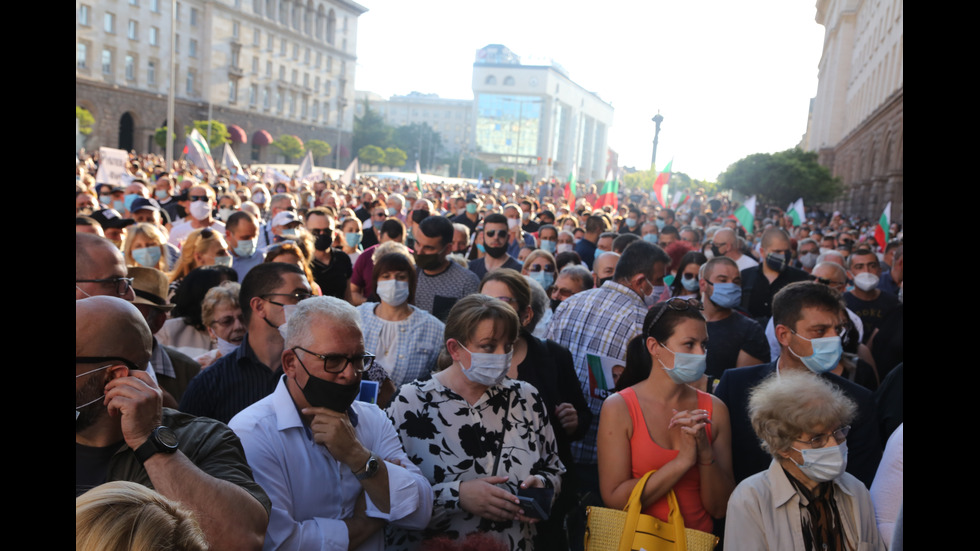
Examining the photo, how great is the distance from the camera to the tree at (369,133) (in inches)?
3967

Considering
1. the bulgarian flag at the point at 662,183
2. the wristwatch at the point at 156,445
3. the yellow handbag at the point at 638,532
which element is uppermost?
the bulgarian flag at the point at 662,183

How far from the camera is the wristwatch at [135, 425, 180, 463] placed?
2.15 m

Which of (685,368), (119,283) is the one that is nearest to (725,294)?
(685,368)

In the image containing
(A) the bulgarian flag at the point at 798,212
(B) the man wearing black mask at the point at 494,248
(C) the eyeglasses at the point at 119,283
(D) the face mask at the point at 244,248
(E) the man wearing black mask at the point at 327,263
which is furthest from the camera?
(A) the bulgarian flag at the point at 798,212

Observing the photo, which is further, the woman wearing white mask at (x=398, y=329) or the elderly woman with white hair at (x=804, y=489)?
the woman wearing white mask at (x=398, y=329)

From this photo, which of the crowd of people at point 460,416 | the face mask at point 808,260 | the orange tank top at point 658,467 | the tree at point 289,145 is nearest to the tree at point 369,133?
the tree at point 289,145

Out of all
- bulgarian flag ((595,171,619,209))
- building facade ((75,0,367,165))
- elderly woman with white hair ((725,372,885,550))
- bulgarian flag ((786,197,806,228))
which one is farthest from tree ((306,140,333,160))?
elderly woman with white hair ((725,372,885,550))

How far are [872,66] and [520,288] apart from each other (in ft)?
150

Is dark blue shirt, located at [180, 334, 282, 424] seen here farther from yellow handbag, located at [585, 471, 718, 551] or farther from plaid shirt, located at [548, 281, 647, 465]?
plaid shirt, located at [548, 281, 647, 465]

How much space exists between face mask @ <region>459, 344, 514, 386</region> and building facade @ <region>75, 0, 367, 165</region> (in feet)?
169

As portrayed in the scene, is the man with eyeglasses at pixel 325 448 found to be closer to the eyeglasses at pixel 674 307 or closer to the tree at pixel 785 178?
the eyeglasses at pixel 674 307

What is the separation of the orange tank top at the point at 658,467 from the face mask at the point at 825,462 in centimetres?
56
